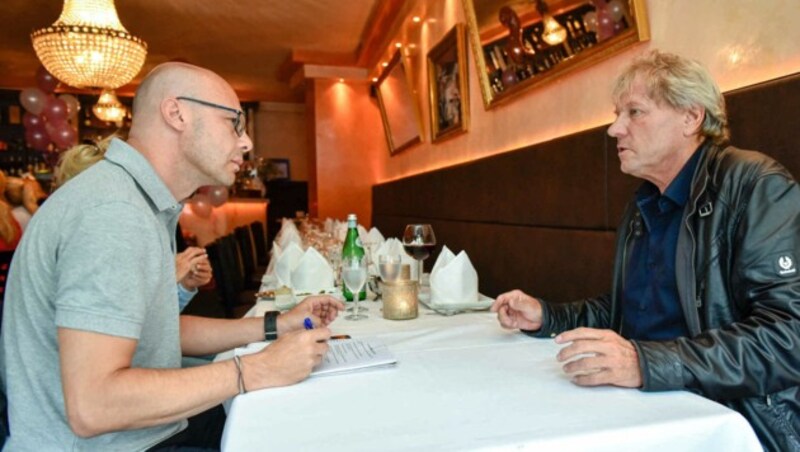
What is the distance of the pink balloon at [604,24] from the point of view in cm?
199

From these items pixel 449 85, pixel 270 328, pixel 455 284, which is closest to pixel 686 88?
pixel 455 284

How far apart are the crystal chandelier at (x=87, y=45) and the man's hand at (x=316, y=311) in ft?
12.5

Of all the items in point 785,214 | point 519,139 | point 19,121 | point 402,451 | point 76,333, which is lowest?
point 402,451

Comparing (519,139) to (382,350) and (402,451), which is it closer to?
(382,350)

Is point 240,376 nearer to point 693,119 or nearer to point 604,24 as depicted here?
point 693,119

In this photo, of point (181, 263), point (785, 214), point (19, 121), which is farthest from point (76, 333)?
point (19, 121)

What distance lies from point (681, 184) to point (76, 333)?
1332mm

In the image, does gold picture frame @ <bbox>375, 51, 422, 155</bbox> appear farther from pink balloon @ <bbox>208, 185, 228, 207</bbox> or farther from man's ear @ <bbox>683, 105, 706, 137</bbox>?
man's ear @ <bbox>683, 105, 706, 137</bbox>

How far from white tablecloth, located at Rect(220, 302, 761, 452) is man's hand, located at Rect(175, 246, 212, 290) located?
107 centimetres

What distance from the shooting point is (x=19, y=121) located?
328 inches

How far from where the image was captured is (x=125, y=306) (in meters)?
0.80

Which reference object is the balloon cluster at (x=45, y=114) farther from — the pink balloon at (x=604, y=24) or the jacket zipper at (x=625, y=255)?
the jacket zipper at (x=625, y=255)

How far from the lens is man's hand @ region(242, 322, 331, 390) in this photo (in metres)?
0.89

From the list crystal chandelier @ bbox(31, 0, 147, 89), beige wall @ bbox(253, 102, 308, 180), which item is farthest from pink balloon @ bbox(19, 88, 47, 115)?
beige wall @ bbox(253, 102, 308, 180)
